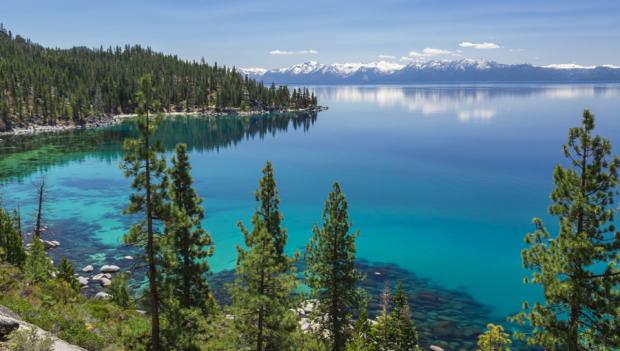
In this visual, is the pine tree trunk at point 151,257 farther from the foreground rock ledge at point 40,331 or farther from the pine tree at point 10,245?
the pine tree at point 10,245

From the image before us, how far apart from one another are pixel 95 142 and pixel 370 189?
101065 millimetres

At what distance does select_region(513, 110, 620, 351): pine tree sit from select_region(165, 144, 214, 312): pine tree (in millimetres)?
18242

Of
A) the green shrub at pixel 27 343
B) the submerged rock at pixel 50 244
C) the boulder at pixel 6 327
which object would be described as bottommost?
the submerged rock at pixel 50 244

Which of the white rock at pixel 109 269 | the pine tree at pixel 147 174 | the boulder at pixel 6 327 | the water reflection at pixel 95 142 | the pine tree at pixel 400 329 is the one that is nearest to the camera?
the boulder at pixel 6 327

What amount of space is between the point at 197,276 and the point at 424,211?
170 feet

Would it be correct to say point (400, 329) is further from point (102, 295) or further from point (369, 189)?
point (369, 189)

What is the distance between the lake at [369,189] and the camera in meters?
53.8

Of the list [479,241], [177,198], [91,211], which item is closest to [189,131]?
[91,211]

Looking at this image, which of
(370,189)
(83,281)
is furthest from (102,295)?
(370,189)

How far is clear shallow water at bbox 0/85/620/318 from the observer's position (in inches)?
2135

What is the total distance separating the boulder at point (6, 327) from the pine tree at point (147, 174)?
226 inches

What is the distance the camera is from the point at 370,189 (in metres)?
86.6

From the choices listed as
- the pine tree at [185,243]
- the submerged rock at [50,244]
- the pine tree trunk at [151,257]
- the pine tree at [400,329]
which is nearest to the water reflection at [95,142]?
the submerged rock at [50,244]

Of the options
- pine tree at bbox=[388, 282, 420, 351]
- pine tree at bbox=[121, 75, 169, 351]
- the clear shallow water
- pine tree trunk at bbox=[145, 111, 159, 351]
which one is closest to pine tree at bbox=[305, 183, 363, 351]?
pine tree at bbox=[388, 282, 420, 351]
